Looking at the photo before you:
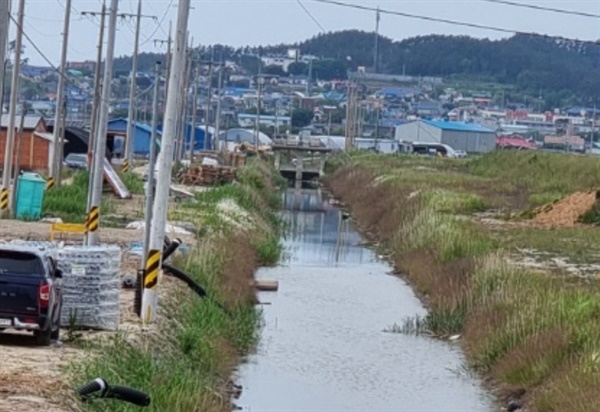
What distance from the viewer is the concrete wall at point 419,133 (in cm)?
17996

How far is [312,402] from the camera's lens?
78.4 ft

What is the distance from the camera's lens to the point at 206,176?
2972 inches

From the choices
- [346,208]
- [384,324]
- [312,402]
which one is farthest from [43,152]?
[312,402]

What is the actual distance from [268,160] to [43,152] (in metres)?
44.6

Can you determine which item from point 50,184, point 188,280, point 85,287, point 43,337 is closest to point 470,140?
point 50,184

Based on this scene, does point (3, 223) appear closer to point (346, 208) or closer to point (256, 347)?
point (256, 347)

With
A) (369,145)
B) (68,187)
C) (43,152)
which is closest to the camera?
(68,187)

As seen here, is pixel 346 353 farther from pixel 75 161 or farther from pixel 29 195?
pixel 75 161

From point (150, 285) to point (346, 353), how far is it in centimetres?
623

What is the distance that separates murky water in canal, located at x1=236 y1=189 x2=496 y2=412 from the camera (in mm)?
24500

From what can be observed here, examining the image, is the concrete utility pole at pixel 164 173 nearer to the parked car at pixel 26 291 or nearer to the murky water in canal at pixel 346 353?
the murky water in canal at pixel 346 353

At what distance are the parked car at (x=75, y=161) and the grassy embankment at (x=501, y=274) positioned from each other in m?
13.9

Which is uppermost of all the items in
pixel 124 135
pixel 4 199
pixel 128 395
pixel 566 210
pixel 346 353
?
pixel 124 135

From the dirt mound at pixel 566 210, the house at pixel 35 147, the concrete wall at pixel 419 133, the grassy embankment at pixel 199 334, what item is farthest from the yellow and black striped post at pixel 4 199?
the concrete wall at pixel 419 133
